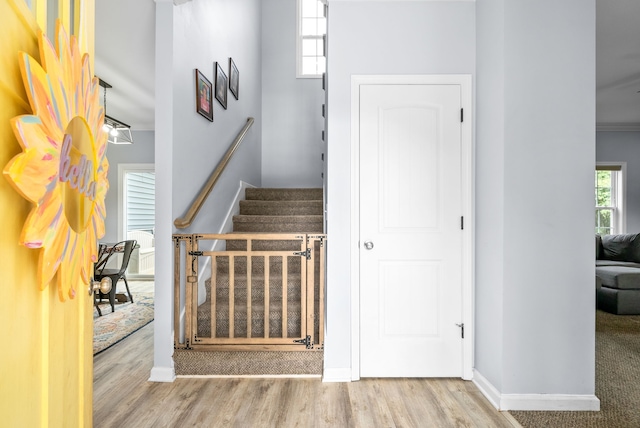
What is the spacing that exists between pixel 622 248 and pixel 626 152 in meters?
2.46

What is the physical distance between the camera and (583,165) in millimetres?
1962

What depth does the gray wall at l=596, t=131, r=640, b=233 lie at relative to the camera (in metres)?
5.88

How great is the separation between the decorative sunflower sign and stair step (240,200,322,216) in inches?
117

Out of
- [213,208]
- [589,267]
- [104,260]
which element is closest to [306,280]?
[213,208]

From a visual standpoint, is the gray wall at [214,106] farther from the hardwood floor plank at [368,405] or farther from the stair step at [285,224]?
the hardwood floor plank at [368,405]

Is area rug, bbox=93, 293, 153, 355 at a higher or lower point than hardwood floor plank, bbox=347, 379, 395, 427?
lower

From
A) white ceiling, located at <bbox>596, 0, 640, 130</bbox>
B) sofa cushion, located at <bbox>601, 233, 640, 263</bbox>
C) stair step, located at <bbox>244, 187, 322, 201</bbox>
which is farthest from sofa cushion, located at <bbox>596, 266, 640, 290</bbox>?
stair step, located at <bbox>244, 187, 322, 201</bbox>

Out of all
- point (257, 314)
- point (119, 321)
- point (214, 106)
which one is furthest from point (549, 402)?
point (119, 321)

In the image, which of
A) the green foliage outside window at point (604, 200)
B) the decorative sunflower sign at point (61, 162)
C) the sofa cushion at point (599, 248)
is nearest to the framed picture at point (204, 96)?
the decorative sunflower sign at point (61, 162)

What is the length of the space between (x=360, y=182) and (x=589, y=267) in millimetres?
1445

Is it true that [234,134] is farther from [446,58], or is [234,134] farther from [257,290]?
[446,58]

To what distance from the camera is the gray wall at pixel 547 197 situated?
6.42 ft

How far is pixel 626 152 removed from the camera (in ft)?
19.4

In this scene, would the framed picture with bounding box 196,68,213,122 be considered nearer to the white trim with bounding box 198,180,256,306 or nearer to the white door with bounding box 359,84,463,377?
the white trim with bounding box 198,180,256,306
